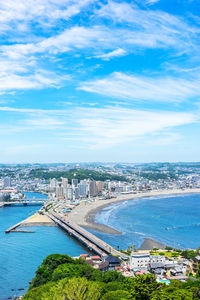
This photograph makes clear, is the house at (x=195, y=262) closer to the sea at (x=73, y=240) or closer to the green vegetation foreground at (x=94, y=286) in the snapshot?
the sea at (x=73, y=240)

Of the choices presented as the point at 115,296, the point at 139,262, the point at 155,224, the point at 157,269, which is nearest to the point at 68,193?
the point at 155,224

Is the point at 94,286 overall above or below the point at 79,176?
below

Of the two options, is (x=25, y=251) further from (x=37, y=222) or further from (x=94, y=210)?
(x=94, y=210)

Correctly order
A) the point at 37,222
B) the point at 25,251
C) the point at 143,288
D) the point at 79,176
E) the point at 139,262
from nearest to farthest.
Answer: the point at 143,288
the point at 139,262
the point at 25,251
the point at 37,222
the point at 79,176

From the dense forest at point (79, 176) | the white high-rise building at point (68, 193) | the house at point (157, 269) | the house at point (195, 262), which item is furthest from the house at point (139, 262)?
Result: the dense forest at point (79, 176)

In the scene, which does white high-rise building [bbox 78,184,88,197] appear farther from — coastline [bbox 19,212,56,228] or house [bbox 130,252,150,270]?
house [bbox 130,252,150,270]

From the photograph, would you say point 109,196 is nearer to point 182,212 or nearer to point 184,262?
point 182,212

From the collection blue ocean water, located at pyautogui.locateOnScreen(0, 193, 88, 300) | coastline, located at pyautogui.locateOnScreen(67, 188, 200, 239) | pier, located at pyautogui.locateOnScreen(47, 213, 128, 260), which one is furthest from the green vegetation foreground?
coastline, located at pyautogui.locateOnScreen(67, 188, 200, 239)

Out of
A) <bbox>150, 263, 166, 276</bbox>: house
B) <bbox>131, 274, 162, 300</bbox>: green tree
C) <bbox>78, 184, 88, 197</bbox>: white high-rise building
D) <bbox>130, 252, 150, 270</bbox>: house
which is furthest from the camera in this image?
<bbox>78, 184, 88, 197</bbox>: white high-rise building
